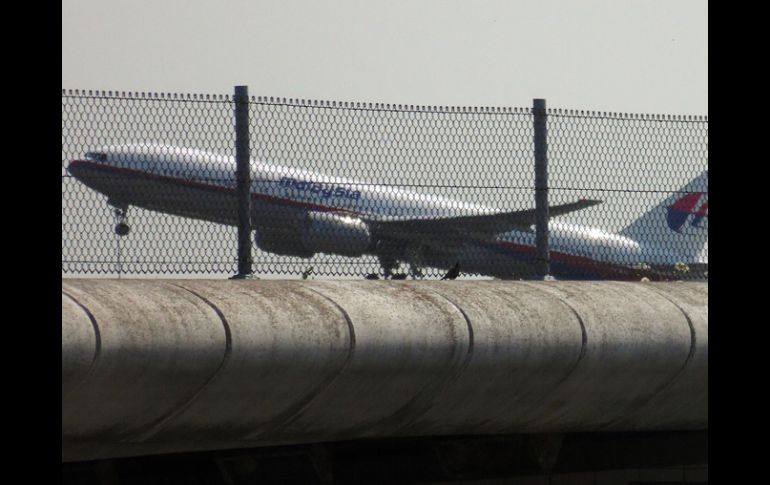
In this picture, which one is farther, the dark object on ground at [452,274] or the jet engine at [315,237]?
the dark object on ground at [452,274]

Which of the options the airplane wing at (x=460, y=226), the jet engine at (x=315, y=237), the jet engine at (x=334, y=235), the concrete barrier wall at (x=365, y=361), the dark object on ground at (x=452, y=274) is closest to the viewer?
the concrete barrier wall at (x=365, y=361)

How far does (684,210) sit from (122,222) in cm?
501

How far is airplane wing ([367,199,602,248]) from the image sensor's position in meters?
11.8

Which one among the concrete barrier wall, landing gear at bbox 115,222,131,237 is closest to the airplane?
landing gear at bbox 115,222,131,237

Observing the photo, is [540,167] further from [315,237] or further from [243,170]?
[243,170]

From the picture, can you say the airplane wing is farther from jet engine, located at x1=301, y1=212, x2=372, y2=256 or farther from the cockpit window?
the cockpit window

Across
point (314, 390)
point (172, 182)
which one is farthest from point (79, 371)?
point (172, 182)

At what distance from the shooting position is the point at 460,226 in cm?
1267

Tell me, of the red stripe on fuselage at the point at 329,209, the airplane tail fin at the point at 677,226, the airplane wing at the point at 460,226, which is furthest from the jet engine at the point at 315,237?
→ the airplane tail fin at the point at 677,226

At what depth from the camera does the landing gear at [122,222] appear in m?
9.78

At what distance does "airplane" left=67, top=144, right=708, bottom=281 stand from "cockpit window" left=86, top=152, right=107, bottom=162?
23 millimetres

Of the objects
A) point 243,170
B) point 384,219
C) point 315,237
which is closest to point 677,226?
point 384,219

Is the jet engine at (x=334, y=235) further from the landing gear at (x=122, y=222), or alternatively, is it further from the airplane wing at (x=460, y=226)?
the landing gear at (x=122, y=222)
